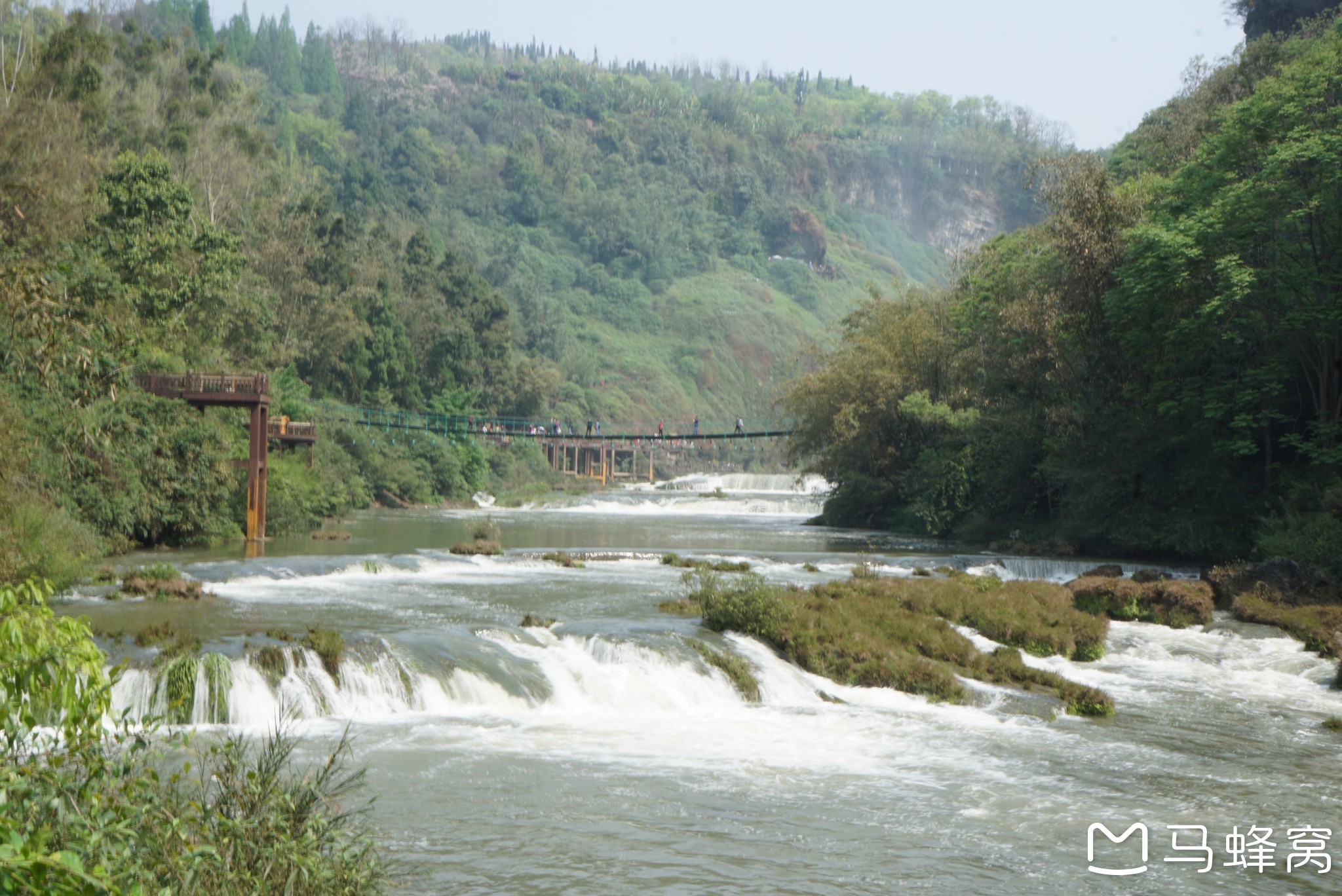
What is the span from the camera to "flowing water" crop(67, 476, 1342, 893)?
8352 millimetres

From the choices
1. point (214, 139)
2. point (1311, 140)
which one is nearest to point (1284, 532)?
point (1311, 140)

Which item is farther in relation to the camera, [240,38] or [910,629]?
[240,38]

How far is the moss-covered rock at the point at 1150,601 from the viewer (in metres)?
20.0

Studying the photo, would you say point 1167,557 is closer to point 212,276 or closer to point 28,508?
point 28,508

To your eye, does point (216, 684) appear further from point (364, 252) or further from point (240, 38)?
point (240, 38)

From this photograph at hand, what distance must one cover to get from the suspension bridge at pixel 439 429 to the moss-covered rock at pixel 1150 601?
19339 millimetres

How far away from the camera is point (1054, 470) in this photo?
3198 centimetres

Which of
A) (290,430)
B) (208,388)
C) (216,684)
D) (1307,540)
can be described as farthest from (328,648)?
(290,430)

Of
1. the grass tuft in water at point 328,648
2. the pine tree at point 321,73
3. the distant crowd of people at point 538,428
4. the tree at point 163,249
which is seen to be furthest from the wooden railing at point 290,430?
the pine tree at point 321,73

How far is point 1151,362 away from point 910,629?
52.8 ft

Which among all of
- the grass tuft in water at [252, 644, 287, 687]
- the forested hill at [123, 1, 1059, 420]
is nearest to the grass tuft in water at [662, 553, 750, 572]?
the grass tuft in water at [252, 644, 287, 687]

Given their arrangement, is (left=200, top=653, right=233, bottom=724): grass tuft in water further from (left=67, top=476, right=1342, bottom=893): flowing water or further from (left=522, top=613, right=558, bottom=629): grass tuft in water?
(left=522, top=613, right=558, bottom=629): grass tuft in water

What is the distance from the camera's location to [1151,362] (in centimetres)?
2923

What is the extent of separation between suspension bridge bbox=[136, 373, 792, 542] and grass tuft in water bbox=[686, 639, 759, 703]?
17.1m
